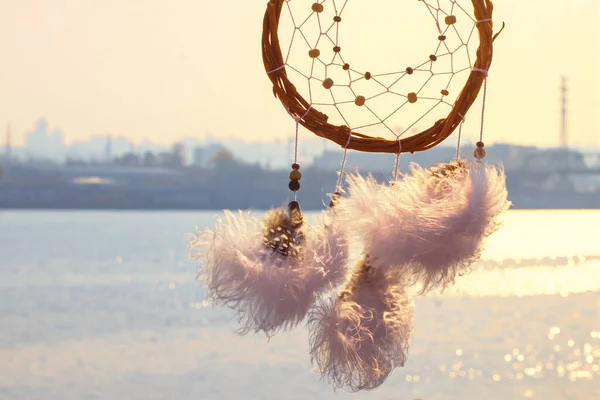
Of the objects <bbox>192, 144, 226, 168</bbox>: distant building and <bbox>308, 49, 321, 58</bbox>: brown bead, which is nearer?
<bbox>308, 49, 321, 58</bbox>: brown bead

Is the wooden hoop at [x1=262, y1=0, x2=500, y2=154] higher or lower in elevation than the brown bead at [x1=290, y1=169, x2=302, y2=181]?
higher

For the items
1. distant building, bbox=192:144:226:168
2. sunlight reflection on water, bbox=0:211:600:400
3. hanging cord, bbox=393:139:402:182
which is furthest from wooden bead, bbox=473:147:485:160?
distant building, bbox=192:144:226:168

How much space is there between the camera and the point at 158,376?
641cm

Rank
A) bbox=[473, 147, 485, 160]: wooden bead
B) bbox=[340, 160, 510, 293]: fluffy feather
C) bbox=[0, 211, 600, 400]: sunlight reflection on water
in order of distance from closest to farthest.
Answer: bbox=[340, 160, 510, 293]: fluffy feather
bbox=[473, 147, 485, 160]: wooden bead
bbox=[0, 211, 600, 400]: sunlight reflection on water

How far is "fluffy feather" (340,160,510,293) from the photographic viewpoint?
1.17 metres

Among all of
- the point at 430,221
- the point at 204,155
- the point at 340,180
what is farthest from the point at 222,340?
the point at 204,155

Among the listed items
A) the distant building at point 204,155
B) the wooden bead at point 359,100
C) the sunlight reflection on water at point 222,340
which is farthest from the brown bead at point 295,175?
the distant building at point 204,155

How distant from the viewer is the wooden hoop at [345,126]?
122cm

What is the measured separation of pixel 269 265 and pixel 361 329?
167 mm

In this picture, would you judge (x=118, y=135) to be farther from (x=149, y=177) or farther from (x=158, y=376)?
(x=158, y=376)

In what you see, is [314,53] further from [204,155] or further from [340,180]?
[204,155]

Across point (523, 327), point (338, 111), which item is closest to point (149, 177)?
point (523, 327)

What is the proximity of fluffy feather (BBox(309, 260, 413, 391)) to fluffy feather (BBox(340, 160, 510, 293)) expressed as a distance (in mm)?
49

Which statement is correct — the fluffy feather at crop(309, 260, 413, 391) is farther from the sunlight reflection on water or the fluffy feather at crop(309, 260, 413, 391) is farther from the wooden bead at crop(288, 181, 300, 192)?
the sunlight reflection on water
